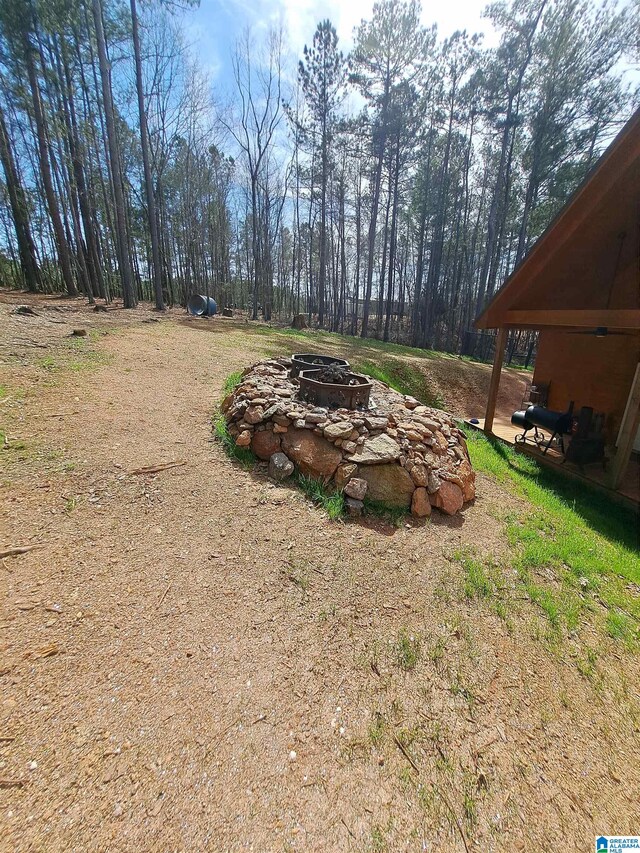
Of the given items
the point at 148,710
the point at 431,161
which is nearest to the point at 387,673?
the point at 148,710

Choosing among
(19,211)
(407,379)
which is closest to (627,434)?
(407,379)

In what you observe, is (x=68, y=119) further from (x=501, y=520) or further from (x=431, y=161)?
(x=501, y=520)

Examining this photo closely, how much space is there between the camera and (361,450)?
11.2 feet

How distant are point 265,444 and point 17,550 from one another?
2.11m

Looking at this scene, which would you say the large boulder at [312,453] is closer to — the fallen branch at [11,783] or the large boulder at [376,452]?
the large boulder at [376,452]

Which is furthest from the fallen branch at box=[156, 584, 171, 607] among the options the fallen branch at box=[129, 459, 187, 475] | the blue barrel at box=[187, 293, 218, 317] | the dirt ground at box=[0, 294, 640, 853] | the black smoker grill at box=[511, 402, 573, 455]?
the blue barrel at box=[187, 293, 218, 317]

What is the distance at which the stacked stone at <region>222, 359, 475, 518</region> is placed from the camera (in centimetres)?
332

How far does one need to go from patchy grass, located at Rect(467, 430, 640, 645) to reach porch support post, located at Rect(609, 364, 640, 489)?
0.41 m

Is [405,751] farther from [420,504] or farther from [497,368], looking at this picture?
[497,368]

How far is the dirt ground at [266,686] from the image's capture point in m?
1.30

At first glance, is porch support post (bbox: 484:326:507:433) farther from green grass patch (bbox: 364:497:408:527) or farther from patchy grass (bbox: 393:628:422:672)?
patchy grass (bbox: 393:628:422:672)

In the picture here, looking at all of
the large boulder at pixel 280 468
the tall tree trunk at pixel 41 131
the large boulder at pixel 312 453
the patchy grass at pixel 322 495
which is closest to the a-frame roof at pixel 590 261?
the large boulder at pixel 312 453

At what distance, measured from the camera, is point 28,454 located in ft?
9.60

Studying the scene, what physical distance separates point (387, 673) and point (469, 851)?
676mm
